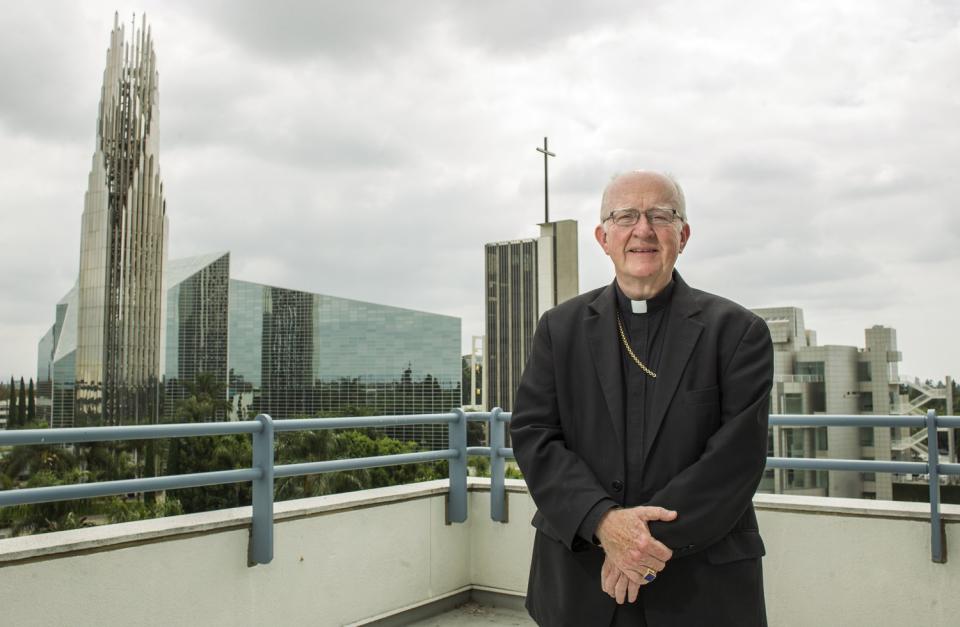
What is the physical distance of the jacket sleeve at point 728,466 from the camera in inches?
52.9

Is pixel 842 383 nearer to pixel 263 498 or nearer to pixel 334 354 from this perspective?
pixel 263 498

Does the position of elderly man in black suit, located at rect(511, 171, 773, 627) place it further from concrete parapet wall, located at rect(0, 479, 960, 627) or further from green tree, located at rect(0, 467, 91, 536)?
green tree, located at rect(0, 467, 91, 536)

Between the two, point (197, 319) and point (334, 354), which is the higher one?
point (197, 319)

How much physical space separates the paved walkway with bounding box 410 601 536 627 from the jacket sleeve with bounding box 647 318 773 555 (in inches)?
88.5

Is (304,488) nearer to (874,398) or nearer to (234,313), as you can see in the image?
(874,398)

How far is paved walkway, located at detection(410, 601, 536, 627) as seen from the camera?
3396mm

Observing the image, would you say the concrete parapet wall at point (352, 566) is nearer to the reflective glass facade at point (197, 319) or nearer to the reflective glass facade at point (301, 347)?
the reflective glass facade at point (301, 347)

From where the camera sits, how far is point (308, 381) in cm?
8425

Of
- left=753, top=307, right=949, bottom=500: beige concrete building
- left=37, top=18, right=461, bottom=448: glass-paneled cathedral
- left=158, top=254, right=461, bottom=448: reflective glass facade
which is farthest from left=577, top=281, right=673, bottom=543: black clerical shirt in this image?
left=158, top=254, right=461, bottom=448: reflective glass facade

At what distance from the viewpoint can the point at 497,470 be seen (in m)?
3.53

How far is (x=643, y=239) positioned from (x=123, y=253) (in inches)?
2421

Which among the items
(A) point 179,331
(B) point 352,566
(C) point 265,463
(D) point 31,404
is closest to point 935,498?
(B) point 352,566

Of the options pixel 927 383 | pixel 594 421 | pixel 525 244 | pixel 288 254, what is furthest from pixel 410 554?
pixel 288 254

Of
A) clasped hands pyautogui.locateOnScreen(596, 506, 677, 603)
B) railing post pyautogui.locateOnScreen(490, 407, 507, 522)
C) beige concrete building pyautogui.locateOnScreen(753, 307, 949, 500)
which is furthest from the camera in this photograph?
beige concrete building pyautogui.locateOnScreen(753, 307, 949, 500)
